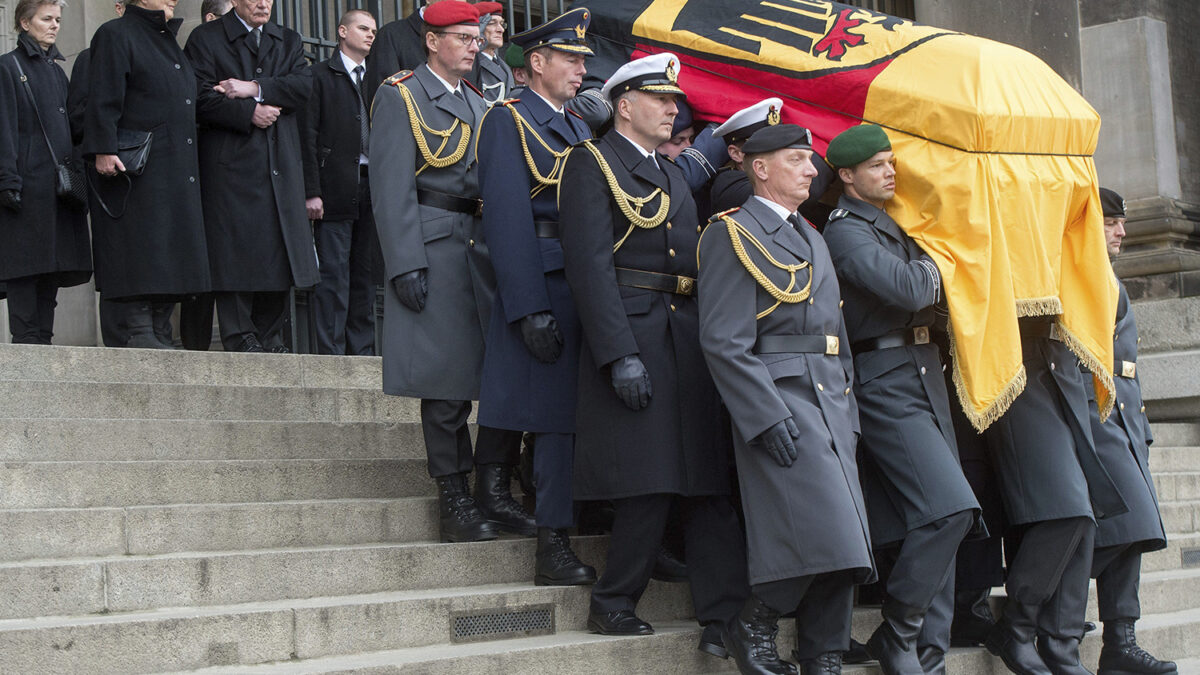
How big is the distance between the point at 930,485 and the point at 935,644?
1.79 feet

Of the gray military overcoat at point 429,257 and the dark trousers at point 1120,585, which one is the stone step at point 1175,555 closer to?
the dark trousers at point 1120,585

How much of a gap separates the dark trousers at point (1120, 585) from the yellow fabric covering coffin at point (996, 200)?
2.34 feet

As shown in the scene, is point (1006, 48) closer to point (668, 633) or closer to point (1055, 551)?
A: point (1055, 551)

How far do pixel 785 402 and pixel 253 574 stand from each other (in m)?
1.71

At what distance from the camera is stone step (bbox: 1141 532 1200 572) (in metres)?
7.39

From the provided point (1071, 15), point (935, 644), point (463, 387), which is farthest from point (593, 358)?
point (1071, 15)

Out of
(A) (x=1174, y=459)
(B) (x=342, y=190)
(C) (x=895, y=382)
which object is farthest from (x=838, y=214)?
(A) (x=1174, y=459)

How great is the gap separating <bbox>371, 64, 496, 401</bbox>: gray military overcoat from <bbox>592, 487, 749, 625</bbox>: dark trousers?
2.66 feet

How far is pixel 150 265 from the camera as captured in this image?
276 inches

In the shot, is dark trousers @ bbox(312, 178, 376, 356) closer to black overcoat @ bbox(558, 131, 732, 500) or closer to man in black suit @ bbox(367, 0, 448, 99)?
man in black suit @ bbox(367, 0, 448, 99)

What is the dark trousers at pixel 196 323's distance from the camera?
24.7 feet

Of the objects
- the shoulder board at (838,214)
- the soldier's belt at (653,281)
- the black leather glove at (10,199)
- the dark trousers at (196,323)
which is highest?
the black leather glove at (10,199)

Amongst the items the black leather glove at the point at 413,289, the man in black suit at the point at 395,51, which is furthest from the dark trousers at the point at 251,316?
the black leather glove at the point at 413,289

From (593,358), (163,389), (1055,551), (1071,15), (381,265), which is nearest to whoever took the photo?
(593,358)
